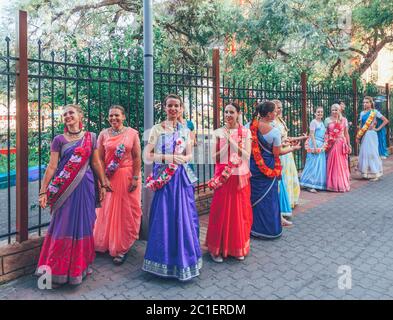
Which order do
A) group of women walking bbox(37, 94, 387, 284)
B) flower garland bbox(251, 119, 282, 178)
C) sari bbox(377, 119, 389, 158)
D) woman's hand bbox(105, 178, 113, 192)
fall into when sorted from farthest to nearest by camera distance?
1. sari bbox(377, 119, 389, 158)
2. flower garland bbox(251, 119, 282, 178)
3. woman's hand bbox(105, 178, 113, 192)
4. group of women walking bbox(37, 94, 387, 284)

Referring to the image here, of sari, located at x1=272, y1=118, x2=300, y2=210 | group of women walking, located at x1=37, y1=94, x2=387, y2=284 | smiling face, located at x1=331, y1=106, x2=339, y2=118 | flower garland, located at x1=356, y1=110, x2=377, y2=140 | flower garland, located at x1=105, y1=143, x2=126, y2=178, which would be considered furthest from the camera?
flower garland, located at x1=356, y1=110, x2=377, y2=140

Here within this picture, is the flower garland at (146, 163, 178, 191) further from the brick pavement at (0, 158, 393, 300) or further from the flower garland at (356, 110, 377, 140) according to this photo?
the flower garland at (356, 110, 377, 140)

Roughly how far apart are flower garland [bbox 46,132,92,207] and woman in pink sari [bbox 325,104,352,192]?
6078 millimetres

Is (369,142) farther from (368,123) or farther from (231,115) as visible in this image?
(231,115)

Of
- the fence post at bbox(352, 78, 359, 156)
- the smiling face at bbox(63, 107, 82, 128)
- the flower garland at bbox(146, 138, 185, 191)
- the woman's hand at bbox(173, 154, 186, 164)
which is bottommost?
the flower garland at bbox(146, 138, 185, 191)

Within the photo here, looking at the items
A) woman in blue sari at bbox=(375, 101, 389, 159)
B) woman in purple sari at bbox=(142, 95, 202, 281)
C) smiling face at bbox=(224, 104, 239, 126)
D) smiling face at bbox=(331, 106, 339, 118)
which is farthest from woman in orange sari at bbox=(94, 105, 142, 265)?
woman in blue sari at bbox=(375, 101, 389, 159)

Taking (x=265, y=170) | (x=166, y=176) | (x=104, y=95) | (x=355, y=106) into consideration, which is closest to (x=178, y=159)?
(x=166, y=176)

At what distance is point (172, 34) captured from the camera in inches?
525

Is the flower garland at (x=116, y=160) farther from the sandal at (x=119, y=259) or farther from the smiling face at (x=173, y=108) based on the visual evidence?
the sandal at (x=119, y=259)

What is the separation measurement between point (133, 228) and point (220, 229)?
1.04 m

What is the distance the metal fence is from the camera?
14.2 ft

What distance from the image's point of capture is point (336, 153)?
27.1 feet

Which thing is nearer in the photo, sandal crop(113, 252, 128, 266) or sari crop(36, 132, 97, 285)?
sari crop(36, 132, 97, 285)
